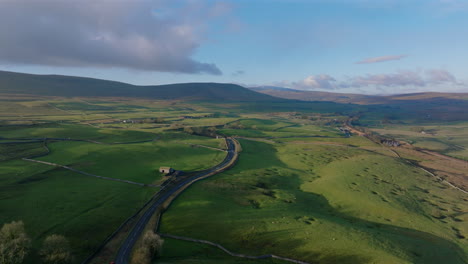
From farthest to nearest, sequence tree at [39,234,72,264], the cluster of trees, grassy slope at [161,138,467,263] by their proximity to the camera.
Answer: grassy slope at [161,138,467,263]
tree at [39,234,72,264]
the cluster of trees

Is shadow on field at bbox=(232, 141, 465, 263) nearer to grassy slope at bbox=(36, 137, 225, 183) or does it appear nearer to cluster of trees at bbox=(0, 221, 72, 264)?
cluster of trees at bbox=(0, 221, 72, 264)

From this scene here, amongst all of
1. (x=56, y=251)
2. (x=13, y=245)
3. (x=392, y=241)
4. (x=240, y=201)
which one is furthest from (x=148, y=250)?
(x=392, y=241)

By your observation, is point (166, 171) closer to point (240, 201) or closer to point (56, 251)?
point (240, 201)

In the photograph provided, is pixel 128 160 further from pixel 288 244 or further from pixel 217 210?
pixel 288 244

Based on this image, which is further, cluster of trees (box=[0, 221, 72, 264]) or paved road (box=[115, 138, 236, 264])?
paved road (box=[115, 138, 236, 264])

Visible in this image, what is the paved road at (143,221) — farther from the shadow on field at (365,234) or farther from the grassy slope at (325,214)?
the shadow on field at (365,234)

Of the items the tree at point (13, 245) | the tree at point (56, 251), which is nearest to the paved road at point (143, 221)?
the tree at point (56, 251)

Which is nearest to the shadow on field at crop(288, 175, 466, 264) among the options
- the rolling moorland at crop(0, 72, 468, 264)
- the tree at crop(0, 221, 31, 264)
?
the rolling moorland at crop(0, 72, 468, 264)
